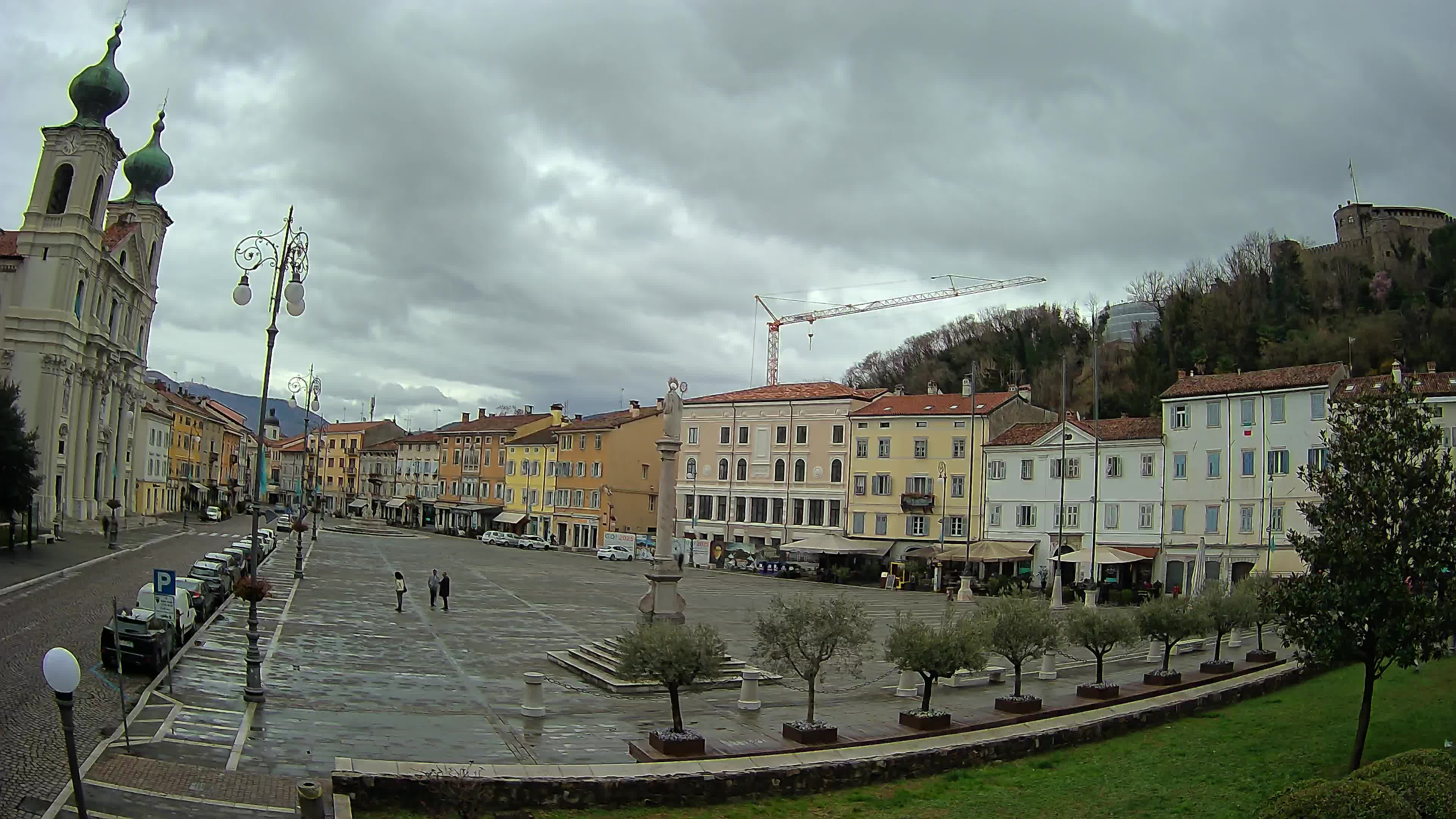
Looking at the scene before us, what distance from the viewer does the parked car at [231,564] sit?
36531 millimetres

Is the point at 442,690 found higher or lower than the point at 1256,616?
lower

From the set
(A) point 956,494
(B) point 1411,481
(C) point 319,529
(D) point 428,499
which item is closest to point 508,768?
(B) point 1411,481

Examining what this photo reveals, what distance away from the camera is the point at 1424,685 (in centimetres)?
2162

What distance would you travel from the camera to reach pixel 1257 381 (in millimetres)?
50688

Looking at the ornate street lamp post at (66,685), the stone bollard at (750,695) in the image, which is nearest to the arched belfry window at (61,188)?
the stone bollard at (750,695)

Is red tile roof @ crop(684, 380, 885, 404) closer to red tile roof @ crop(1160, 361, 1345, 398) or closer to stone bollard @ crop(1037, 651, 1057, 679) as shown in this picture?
red tile roof @ crop(1160, 361, 1345, 398)

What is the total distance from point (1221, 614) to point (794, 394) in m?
49.0

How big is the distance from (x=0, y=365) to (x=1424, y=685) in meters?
74.0

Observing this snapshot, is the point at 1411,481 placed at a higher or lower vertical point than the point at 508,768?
higher

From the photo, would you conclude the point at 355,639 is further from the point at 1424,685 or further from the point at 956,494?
the point at 956,494

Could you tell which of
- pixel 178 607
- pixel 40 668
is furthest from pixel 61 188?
pixel 40 668

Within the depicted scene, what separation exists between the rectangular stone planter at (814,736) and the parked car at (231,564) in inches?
967

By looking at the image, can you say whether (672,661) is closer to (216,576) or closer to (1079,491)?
(216,576)

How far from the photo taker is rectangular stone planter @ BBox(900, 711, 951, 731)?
62.5 ft
